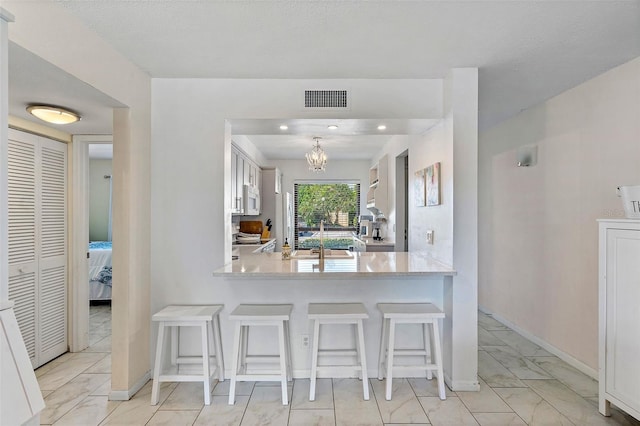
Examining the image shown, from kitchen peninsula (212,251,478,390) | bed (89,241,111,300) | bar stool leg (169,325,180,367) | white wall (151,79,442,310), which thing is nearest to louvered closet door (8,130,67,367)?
white wall (151,79,442,310)

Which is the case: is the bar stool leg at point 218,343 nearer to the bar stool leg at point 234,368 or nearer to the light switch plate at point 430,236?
the bar stool leg at point 234,368

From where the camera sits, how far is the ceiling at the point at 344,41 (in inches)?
74.0

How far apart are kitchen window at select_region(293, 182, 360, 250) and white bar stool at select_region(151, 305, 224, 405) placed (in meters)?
4.52

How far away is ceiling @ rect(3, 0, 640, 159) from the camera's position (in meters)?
1.88

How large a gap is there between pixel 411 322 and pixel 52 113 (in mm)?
3035

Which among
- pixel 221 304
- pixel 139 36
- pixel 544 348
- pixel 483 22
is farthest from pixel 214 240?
pixel 544 348

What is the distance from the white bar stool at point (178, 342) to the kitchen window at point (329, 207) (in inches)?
178

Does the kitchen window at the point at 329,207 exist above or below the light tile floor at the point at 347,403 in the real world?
above

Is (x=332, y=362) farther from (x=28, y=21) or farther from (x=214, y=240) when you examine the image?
(x=28, y=21)

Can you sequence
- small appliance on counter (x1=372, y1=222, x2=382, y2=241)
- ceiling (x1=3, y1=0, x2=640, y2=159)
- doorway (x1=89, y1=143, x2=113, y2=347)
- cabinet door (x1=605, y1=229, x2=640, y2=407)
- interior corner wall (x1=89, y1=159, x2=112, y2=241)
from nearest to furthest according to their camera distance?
ceiling (x1=3, y1=0, x2=640, y2=159), cabinet door (x1=605, y1=229, x2=640, y2=407), doorway (x1=89, y1=143, x2=113, y2=347), small appliance on counter (x1=372, y1=222, x2=382, y2=241), interior corner wall (x1=89, y1=159, x2=112, y2=241)

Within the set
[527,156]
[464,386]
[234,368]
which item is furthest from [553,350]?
[234,368]

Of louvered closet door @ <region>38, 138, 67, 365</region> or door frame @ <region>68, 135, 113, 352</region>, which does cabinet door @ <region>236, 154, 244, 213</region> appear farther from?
louvered closet door @ <region>38, 138, 67, 365</region>

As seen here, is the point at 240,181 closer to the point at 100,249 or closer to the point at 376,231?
the point at 376,231

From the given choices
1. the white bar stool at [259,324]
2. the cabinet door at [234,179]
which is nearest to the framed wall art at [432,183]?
the white bar stool at [259,324]
